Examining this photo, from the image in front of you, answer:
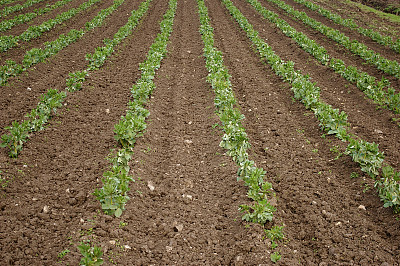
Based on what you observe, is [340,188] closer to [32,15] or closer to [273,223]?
[273,223]

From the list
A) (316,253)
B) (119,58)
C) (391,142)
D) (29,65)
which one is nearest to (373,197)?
(316,253)

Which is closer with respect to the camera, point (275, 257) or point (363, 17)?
point (275, 257)

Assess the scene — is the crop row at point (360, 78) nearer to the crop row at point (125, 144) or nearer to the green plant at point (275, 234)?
the green plant at point (275, 234)

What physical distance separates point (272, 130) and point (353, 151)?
7.25 ft

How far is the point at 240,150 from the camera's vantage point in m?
6.42

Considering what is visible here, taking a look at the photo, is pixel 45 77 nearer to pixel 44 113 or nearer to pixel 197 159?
pixel 44 113

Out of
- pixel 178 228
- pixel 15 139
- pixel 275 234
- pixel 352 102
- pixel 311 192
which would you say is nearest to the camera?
pixel 275 234

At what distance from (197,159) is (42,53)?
915 centimetres

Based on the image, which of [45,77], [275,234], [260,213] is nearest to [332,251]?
[275,234]

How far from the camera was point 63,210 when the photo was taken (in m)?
5.29

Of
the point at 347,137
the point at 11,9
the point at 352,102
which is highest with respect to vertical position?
the point at 11,9

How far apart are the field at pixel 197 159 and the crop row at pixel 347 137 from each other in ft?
0.13

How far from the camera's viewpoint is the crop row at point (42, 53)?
1048cm

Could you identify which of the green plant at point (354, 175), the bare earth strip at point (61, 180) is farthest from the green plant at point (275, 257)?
the green plant at point (354, 175)
